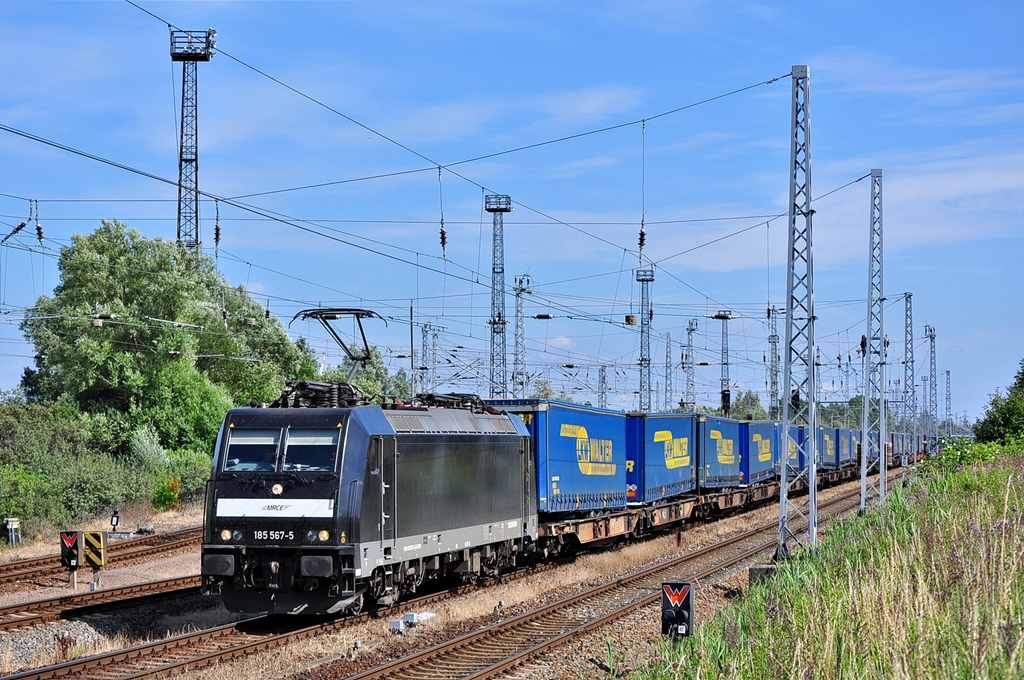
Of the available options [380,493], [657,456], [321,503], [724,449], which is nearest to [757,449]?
[724,449]

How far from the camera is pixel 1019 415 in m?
42.5

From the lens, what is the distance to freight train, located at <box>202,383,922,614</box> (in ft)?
46.8

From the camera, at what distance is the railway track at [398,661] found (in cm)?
1245

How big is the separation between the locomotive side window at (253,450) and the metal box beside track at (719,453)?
775 inches

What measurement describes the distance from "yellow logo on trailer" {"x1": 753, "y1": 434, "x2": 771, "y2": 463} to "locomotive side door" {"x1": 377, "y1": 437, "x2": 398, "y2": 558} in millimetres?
26281

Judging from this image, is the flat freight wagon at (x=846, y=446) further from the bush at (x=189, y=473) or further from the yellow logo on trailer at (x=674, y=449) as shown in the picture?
the bush at (x=189, y=473)

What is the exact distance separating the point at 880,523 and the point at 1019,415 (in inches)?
1143

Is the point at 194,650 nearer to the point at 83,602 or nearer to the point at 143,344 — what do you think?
the point at 83,602

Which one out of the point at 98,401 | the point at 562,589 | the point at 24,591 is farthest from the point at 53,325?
the point at 562,589

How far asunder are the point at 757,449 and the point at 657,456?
12998 mm

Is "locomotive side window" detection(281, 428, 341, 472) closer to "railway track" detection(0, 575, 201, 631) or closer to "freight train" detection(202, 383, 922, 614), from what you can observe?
"freight train" detection(202, 383, 922, 614)

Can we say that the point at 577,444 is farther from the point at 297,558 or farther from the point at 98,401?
the point at 98,401

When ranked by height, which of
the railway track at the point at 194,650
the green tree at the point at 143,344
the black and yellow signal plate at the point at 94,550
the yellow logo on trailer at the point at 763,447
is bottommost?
the railway track at the point at 194,650

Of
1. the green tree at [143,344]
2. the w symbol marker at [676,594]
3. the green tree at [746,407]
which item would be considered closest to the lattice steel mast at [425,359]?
the green tree at [143,344]
